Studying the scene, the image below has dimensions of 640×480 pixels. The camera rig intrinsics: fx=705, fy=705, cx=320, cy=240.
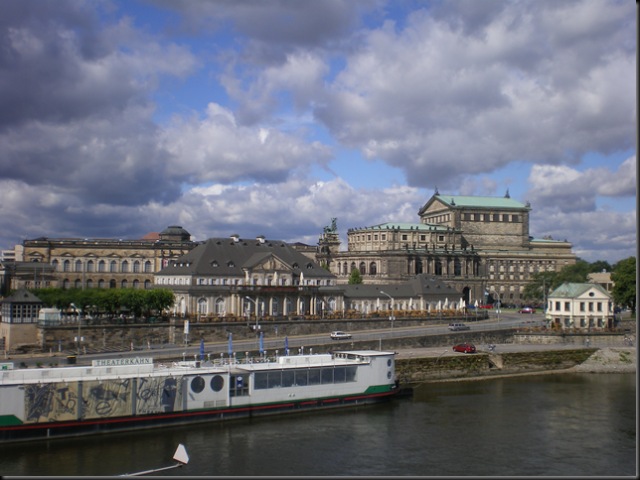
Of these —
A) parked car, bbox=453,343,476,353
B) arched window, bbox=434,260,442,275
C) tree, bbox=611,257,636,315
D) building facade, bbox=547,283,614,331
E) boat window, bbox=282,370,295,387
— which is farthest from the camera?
arched window, bbox=434,260,442,275

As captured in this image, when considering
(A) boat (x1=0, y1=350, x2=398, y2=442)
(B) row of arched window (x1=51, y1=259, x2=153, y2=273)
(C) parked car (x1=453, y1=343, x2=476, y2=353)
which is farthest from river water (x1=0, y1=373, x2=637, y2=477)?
(B) row of arched window (x1=51, y1=259, x2=153, y2=273)

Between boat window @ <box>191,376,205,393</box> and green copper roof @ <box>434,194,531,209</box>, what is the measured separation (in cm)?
11453

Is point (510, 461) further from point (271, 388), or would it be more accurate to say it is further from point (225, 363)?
point (225, 363)

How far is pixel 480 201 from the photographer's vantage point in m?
161

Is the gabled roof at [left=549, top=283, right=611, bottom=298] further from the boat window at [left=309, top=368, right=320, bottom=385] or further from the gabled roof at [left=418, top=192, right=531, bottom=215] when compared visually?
the gabled roof at [left=418, top=192, right=531, bottom=215]

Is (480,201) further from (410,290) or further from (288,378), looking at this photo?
(288,378)

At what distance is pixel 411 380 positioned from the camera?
66562mm

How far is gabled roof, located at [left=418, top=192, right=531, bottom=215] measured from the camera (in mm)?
157500

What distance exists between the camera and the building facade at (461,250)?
14175 cm

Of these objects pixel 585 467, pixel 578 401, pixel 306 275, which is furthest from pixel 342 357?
pixel 306 275

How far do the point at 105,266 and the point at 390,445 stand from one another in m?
91.3

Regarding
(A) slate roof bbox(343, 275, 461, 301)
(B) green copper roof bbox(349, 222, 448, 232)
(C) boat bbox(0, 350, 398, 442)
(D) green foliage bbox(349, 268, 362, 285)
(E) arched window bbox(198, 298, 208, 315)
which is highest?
(B) green copper roof bbox(349, 222, 448, 232)

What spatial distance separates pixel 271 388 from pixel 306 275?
Answer: 43.2m

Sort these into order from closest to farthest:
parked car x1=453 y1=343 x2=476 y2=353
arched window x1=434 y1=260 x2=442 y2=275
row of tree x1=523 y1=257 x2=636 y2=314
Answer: parked car x1=453 y1=343 x2=476 y2=353, row of tree x1=523 y1=257 x2=636 y2=314, arched window x1=434 y1=260 x2=442 y2=275
